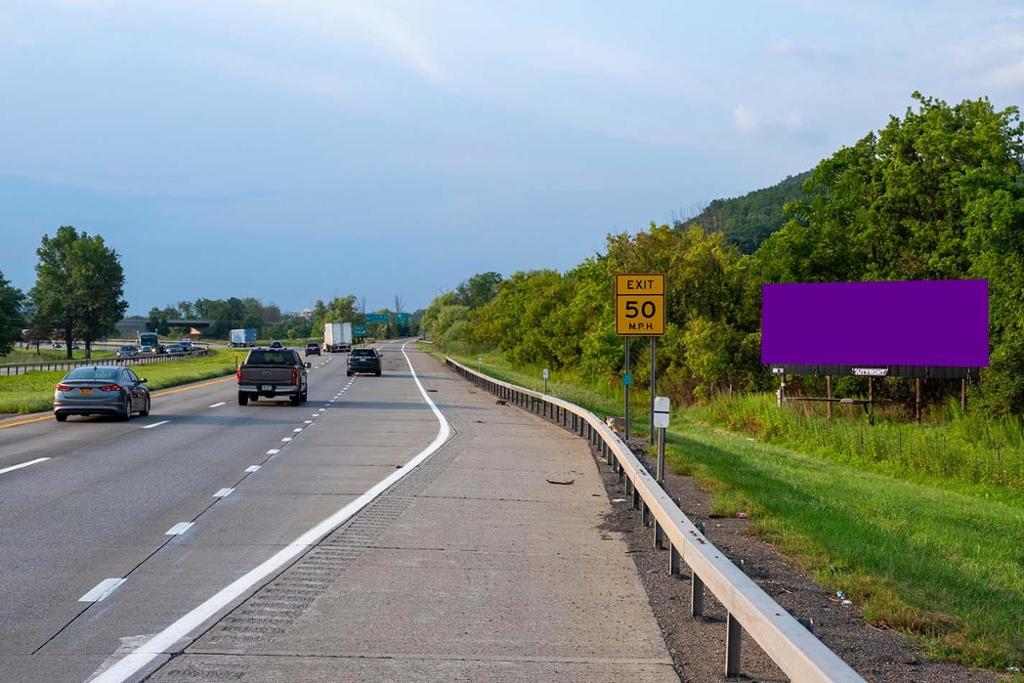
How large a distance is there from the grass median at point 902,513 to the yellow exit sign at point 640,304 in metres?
2.38

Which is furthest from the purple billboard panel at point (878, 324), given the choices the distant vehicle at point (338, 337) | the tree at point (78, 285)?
the tree at point (78, 285)

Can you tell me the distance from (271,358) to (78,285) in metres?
125

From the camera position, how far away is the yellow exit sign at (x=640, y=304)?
850 inches

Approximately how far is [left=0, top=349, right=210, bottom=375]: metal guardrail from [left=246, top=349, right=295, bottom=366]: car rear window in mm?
35660

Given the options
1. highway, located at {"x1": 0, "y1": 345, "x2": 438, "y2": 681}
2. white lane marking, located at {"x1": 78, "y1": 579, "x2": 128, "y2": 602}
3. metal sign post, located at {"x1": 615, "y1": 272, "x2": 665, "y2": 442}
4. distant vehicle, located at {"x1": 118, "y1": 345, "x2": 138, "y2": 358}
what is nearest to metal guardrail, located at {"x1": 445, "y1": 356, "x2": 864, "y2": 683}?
highway, located at {"x1": 0, "y1": 345, "x2": 438, "y2": 681}

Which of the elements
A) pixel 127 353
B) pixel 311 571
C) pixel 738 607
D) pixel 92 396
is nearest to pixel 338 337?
pixel 127 353

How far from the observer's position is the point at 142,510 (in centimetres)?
1307

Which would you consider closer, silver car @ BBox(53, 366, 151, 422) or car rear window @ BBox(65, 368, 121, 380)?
silver car @ BBox(53, 366, 151, 422)

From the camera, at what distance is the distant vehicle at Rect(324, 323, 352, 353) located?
456 feet

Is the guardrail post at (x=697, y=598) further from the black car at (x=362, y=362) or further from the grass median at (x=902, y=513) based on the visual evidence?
the black car at (x=362, y=362)

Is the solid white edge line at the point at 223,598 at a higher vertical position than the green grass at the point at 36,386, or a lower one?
higher

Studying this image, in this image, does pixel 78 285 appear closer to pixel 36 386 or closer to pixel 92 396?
pixel 36 386

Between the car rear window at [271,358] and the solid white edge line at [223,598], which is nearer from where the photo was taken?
the solid white edge line at [223,598]

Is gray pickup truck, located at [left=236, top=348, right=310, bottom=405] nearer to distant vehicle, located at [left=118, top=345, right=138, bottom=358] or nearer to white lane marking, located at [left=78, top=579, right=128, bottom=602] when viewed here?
white lane marking, located at [left=78, top=579, right=128, bottom=602]
